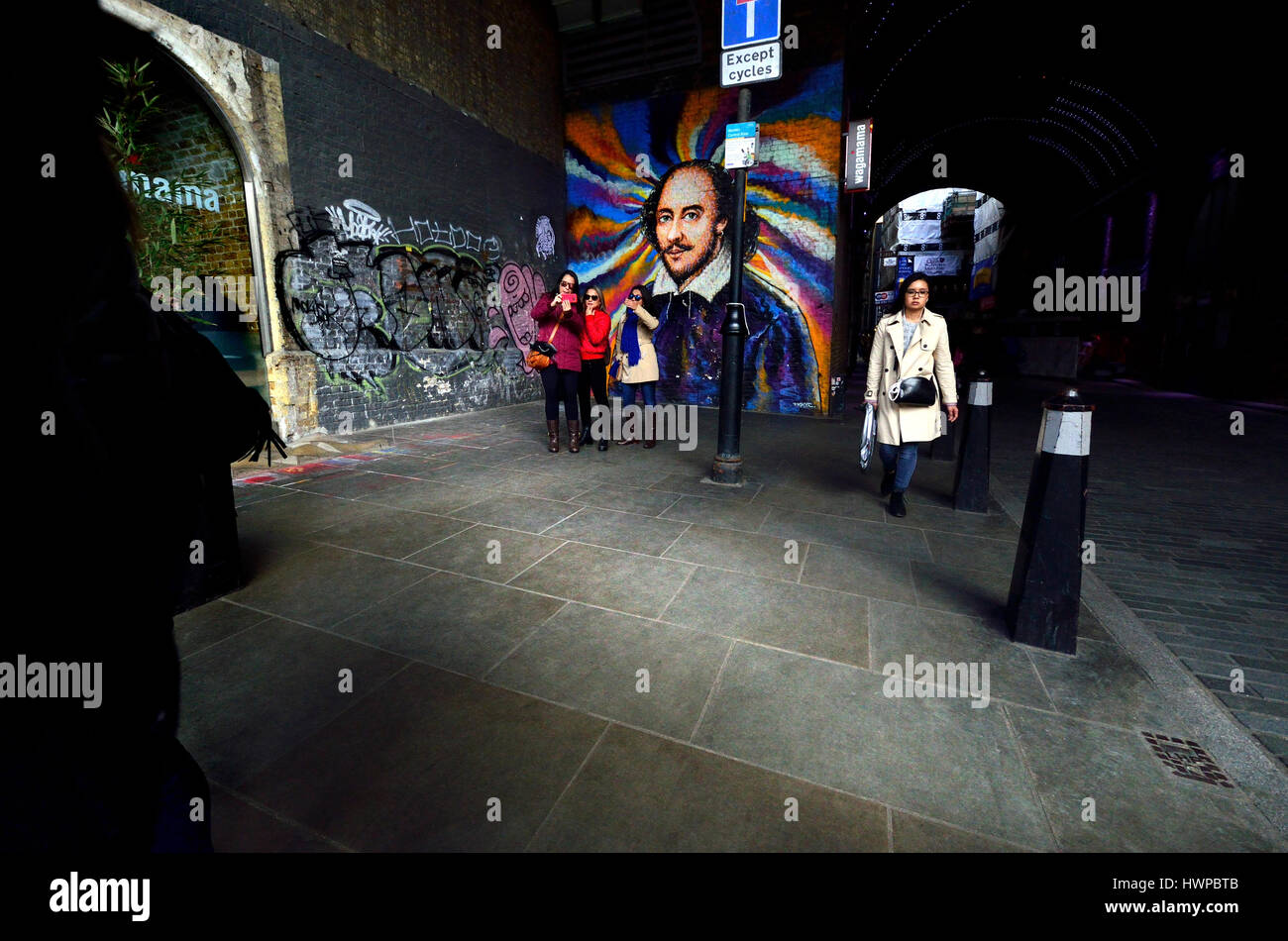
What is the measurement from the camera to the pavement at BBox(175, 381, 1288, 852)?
1689mm

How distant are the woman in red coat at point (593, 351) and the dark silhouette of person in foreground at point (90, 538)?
5.53 meters

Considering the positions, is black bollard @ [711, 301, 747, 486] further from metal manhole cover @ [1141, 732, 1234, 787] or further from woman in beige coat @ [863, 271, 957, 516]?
metal manhole cover @ [1141, 732, 1234, 787]

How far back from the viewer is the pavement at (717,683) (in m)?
1.69

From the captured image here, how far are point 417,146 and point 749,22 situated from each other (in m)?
5.71

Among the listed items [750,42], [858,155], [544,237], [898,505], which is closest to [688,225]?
[544,237]

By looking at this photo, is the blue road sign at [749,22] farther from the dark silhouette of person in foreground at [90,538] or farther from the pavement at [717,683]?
the dark silhouette of person in foreground at [90,538]

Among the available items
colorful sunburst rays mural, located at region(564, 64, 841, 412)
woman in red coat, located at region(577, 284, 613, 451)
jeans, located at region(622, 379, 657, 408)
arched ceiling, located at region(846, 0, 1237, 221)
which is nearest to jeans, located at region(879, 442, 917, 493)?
jeans, located at region(622, 379, 657, 408)

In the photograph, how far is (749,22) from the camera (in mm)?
4621

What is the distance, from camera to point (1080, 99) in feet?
55.0

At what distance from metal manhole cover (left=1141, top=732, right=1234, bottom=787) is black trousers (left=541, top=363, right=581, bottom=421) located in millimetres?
5302

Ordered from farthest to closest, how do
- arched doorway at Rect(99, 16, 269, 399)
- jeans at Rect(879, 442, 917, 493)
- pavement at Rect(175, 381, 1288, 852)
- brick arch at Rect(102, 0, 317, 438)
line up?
1. arched doorway at Rect(99, 16, 269, 399)
2. brick arch at Rect(102, 0, 317, 438)
3. jeans at Rect(879, 442, 917, 493)
4. pavement at Rect(175, 381, 1288, 852)

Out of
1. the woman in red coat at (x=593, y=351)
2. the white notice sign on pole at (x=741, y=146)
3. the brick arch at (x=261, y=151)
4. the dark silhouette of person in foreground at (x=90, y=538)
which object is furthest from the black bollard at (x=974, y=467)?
the brick arch at (x=261, y=151)

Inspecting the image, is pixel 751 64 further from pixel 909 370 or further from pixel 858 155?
pixel 858 155
